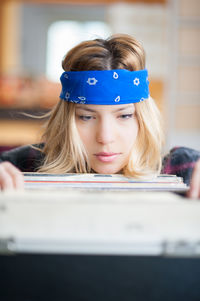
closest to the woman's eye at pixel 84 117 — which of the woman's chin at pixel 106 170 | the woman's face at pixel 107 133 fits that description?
the woman's face at pixel 107 133

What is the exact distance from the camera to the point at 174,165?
3.92 feet

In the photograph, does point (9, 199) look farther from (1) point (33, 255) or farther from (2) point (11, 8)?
(2) point (11, 8)

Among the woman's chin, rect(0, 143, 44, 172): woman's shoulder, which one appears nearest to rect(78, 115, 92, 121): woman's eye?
the woman's chin

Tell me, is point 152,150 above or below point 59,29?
below

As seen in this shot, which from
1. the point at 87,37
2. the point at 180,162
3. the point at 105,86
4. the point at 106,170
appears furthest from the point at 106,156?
the point at 87,37

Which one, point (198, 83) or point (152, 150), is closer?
point (152, 150)

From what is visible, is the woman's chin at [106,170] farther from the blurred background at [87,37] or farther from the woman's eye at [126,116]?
the blurred background at [87,37]

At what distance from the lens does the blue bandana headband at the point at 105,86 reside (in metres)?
0.89

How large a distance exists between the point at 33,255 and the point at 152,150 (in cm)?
72

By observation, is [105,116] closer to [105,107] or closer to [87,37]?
[105,107]

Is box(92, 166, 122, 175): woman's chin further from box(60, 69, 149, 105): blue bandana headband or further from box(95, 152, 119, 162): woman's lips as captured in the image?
box(60, 69, 149, 105): blue bandana headband

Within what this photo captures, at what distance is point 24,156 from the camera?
1234mm

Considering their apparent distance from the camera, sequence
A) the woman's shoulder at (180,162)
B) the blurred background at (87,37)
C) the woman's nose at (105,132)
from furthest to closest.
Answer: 1. the blurred background at (87,37)
2. the woman's shoulder at (180,162)
3. the woman's nose at (105,132)

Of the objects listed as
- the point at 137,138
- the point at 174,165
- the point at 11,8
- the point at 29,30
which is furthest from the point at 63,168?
the point at 29,30
